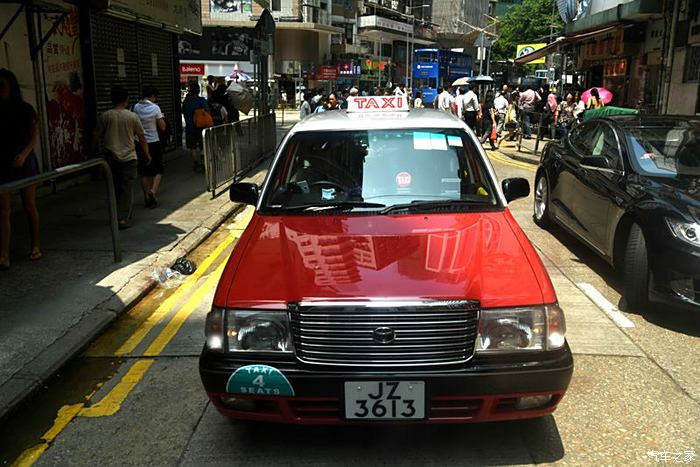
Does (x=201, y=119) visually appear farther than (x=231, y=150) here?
Yes

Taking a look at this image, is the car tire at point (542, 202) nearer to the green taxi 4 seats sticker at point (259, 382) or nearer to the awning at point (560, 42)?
the green taxi 4 seats sticker at point (259, 382)

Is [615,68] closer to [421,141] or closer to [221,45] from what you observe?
[421,141]

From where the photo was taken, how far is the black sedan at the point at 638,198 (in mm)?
4680

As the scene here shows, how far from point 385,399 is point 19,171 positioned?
4907 mm

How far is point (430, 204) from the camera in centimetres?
384

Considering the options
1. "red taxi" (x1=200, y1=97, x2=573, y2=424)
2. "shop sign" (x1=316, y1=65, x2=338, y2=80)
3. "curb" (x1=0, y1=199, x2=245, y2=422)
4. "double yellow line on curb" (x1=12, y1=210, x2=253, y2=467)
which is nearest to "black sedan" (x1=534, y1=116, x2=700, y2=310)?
"red taxi" (x1=200, y1=97, x2=573, y2=424)

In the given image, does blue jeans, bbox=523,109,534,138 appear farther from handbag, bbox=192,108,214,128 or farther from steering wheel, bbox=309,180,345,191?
steering wheel, bbox=309,180,345,191

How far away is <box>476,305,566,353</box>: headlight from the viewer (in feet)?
9.36

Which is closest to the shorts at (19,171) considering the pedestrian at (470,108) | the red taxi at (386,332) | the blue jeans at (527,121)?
the red taxi at (386,332)

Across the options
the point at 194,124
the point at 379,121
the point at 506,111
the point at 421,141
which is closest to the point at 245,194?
the point at 379,121

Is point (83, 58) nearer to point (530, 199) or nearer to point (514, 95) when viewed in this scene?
point (530, 199)

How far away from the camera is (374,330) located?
110 inches

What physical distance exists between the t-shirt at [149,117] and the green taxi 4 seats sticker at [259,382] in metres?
6.95

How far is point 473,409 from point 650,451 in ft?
3.51
